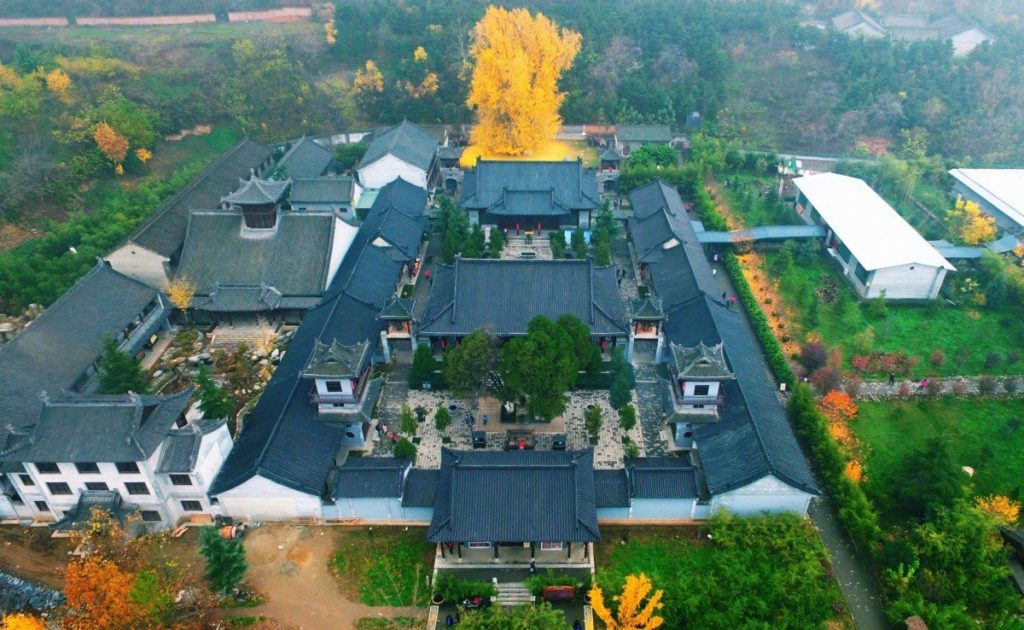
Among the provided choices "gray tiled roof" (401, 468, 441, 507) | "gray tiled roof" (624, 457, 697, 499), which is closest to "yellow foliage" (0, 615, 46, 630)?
"gray tiled roof" (401, 468, 441, 507)

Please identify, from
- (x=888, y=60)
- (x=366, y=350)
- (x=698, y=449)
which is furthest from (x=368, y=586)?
(x=888, y=60)

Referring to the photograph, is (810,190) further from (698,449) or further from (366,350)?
(366,350)

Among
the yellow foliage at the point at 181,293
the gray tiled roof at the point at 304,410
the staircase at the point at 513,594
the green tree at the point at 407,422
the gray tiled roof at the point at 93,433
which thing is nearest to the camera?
the staircase at the point at 513,594

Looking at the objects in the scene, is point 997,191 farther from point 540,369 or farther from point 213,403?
point 213,403

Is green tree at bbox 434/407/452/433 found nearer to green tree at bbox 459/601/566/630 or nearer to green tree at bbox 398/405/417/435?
green tree at bbox 398/405/417/435

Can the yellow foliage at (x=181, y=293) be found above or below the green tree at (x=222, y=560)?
above

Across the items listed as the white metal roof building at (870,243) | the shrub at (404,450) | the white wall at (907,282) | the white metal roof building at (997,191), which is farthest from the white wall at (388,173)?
the white metal roof building at (997,191)

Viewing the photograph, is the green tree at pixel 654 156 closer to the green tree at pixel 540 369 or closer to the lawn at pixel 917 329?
the lawn at pixel 917 329
